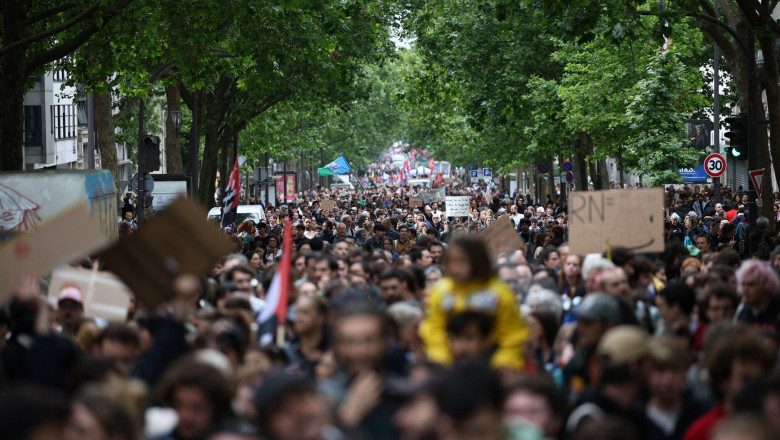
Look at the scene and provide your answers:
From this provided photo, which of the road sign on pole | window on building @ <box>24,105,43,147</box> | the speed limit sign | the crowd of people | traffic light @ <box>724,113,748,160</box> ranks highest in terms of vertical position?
window on building @ <box>24,105,43,147</box>

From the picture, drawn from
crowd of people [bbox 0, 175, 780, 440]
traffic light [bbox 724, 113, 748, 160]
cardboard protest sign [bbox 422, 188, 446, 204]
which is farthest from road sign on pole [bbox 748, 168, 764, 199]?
cardboard protest sign [bbox 422, 188, 446, 204]

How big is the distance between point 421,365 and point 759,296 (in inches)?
153

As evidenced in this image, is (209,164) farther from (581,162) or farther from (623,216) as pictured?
(623,216)

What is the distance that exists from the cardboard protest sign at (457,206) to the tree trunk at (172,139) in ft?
26.6

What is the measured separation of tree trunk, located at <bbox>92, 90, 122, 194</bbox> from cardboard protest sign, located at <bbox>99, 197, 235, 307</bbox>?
23.8 m

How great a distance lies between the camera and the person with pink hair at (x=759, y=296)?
9.07 m

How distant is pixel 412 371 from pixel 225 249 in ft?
7.81

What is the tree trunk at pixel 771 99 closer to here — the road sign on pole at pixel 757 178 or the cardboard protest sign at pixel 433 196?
the road sign on pole at pixel 757 178

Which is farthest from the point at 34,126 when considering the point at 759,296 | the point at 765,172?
the point at 759,296

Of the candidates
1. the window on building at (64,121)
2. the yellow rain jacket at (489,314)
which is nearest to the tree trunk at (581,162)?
the window on building at (64,121)

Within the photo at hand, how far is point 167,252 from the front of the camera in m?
8.01

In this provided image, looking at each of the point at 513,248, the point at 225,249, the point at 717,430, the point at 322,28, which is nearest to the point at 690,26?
the point at 322,28

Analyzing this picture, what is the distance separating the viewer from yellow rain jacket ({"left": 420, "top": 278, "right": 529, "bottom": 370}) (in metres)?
6.79

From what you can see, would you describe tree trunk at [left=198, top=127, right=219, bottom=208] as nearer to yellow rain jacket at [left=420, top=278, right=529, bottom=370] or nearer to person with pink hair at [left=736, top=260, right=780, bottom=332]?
person with pink hair at [left=736, top=260, right=780, bottom=332]
